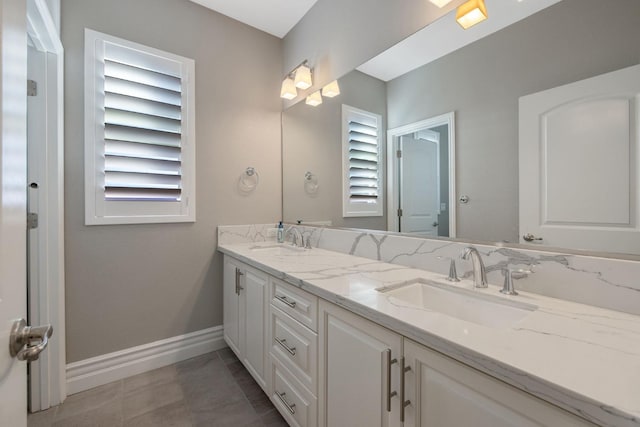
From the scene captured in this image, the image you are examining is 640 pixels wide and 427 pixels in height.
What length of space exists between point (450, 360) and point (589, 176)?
0.76 metres

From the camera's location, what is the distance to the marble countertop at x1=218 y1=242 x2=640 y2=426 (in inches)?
19.2

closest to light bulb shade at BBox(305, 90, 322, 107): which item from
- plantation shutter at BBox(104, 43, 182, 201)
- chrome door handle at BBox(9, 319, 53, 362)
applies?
plantation shutter at BBox(104, 43, 182, 201)

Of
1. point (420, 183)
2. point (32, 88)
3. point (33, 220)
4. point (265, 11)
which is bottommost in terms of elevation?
point (33, 220)

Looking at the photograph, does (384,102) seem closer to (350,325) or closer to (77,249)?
(350,325)

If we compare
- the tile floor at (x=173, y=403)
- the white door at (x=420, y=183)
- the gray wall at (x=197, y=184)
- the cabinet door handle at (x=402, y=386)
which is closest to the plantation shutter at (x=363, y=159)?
the white door at (x=420, y=183)

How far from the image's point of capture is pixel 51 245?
158 centimetres

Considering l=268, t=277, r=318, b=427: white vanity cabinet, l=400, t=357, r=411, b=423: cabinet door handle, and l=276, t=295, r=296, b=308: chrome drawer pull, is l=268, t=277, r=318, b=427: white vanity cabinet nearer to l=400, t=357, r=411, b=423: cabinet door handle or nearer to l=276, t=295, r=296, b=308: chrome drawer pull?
l=276, t=295, r=296, b=308: chrome drawer pull

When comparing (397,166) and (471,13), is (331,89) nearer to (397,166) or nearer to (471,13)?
(397,166)

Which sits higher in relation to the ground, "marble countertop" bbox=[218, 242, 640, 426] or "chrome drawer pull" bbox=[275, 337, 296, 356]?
"marble countertop" bbox=[218, 242, 640, 426]

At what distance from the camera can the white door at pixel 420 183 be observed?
54.5 inches

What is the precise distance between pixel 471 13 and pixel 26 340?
5.71ft

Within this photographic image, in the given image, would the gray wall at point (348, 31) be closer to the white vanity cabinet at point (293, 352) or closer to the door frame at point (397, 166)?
the door frame at point (397, 166)

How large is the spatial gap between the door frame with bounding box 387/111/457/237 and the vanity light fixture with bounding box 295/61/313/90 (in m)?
0.93

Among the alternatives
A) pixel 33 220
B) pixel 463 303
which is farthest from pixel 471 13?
pixel 33 220
